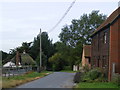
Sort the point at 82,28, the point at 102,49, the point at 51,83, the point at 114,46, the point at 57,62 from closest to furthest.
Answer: the point at 51,83, the point at 114,46, the point at 102,49, the point at 82,28, the point at 57,62

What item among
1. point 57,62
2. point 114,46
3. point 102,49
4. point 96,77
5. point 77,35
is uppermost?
point 77,35

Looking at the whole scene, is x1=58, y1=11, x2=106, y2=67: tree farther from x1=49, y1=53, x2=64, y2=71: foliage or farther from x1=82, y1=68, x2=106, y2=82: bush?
x1=82, y1=68, x2=106, y2=82: bush

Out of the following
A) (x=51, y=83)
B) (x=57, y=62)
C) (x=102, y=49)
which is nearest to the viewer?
(x=51, y=83)

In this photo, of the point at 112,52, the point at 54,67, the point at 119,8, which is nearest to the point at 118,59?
the point at 112,52

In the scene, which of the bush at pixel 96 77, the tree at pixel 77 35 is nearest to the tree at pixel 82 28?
the tree at pixel 77 35

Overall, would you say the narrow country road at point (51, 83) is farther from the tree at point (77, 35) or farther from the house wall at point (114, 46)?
the tree at point (77, 35)

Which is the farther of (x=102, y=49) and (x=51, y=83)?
(x=102, y=49)

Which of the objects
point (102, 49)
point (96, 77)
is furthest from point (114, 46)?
point (102, 49)

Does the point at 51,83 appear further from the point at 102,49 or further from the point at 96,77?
the point at 102,49

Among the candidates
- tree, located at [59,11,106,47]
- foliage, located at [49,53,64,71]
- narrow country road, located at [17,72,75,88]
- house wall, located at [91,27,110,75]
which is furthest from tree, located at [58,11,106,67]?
narrow country road, located at [17,72,75,88]

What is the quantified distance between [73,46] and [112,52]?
43.6 meters

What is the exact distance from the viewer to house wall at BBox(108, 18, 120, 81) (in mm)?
24453

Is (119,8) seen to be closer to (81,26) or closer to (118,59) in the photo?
(118,59)

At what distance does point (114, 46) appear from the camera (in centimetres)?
2472
